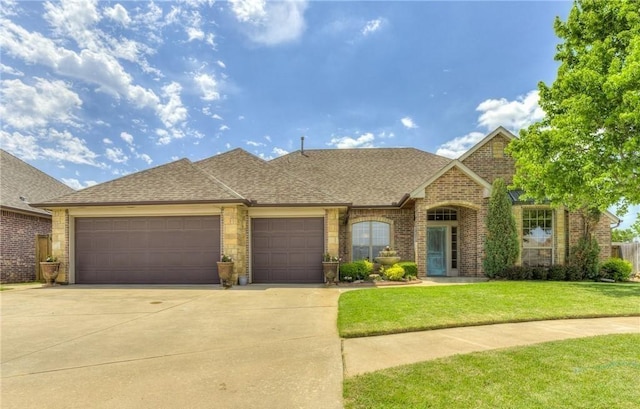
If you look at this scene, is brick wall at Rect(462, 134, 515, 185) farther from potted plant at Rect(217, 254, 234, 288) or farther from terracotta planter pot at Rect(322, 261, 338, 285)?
potted plant at Rect(217, 254, 234, 288)

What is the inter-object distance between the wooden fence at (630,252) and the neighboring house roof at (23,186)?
26.7 metres

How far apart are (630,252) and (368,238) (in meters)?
12.6

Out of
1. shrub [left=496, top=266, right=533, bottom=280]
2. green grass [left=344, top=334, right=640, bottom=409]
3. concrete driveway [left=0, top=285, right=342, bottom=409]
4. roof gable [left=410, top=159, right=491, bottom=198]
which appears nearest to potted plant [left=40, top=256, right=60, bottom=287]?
concrete driveway [left=0, top=285, right=342, bottom=409]

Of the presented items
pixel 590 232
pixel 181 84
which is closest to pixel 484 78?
pixel 590 232

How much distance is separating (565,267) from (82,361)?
15.1 meters

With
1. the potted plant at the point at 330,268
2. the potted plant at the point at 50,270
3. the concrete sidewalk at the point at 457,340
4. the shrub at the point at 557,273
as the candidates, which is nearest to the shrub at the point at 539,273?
the shrub at the point at 557,273

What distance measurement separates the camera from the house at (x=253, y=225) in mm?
12750

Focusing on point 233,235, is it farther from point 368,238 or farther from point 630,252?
point 630,252

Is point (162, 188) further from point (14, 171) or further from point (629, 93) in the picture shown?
point (629, 93)

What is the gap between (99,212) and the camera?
1312cm

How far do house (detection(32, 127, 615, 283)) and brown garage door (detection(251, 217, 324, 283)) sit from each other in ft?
0.13

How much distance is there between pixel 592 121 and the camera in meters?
11.0

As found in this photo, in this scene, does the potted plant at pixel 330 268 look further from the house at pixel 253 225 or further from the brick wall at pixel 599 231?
the brick wall at pixel 599 231

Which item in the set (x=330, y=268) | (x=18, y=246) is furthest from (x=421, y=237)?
(x=18, y=246)
